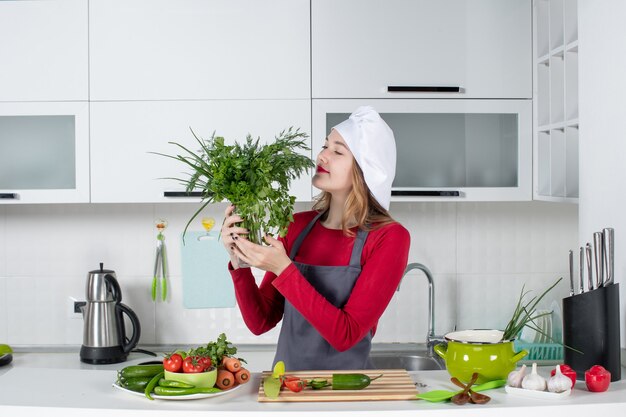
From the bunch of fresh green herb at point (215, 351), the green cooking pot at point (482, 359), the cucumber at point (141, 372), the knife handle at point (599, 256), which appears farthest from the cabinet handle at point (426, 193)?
the cucumber at point (141, 372)

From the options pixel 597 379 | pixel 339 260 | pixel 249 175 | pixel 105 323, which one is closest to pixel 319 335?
pixel 339 260

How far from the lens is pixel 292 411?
5.61 ft

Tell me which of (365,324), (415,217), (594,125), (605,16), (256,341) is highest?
(605,16)

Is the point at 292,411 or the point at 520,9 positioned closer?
the point at 292,411

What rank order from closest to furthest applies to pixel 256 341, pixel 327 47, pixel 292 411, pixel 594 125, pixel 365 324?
pixel 292 411 → pixel 365 324 → pixel 594 125 → pixel 327 47 → pixel 256 341

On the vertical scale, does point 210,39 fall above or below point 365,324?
above

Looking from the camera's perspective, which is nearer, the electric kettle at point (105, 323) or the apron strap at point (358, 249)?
the apron strap at point (358, 249)

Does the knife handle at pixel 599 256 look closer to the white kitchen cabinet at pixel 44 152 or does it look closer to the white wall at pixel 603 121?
the white wall at pixel 603 121

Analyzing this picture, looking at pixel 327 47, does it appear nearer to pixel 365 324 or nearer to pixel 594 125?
pixel 594 125

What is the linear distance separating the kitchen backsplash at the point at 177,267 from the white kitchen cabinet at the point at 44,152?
0.39 metres

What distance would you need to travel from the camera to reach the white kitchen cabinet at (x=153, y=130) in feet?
9.54

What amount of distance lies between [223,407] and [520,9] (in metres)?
1.96

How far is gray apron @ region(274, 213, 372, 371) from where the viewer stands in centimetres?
216

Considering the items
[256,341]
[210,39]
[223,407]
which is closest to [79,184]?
[210,39]
